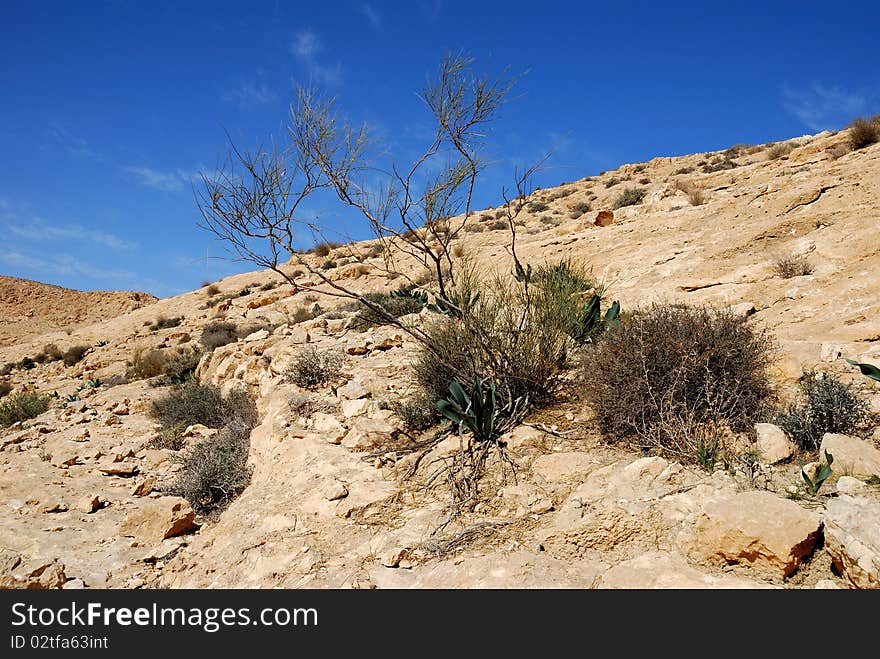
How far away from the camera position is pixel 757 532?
2.56m

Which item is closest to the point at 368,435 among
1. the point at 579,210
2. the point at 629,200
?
the point at 629,200

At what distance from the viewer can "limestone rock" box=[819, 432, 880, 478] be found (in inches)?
118

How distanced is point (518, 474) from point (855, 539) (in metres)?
2.01

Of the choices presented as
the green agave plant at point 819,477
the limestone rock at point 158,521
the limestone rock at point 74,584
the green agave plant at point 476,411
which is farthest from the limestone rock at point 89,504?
the green agave plant at point 819,477

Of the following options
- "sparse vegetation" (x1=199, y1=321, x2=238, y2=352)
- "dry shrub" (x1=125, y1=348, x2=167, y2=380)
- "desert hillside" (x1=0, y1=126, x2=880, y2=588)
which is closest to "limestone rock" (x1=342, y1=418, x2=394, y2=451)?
"desert hillside" (x1=0, y1=126, x2=880, y2=588)

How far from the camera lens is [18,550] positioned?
4.47 metres

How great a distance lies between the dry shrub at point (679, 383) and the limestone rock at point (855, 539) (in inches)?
38.4

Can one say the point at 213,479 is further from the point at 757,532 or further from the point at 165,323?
the point at 165,323

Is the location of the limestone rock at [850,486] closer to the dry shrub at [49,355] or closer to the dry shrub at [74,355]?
the dry shrub at [74,355]

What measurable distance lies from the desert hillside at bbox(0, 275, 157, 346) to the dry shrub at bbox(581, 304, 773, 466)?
114 feet

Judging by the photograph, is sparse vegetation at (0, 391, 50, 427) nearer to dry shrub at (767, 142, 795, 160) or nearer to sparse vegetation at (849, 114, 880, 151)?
sparse vegetation at (849, 114, 880, 151)
